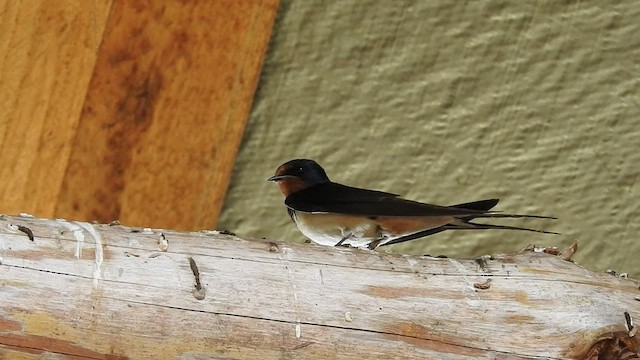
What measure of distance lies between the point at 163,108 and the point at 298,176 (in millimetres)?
242

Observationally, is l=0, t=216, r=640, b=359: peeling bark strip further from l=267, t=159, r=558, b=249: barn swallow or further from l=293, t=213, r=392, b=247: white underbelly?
l=293, t=213, r=392, b=247: white underbelly

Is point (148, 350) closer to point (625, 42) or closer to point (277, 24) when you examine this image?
point (277, 24)

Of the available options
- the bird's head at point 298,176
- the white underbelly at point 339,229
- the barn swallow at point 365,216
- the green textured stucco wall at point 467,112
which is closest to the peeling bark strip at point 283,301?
the barn swallow at point 365,216

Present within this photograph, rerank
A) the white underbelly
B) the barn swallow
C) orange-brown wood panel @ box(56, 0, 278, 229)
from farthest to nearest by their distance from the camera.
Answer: orange-brown wood panel @ box(56, 0, 278, 229)
the white underbelly
the barn swallow

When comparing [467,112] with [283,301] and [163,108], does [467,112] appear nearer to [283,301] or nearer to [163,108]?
[163,108]

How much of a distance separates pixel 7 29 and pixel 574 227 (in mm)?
976

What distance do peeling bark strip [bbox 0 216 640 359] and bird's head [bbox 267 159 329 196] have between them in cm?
52

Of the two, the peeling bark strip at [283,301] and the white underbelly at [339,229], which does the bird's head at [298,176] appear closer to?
the white underbelly at [339,229]

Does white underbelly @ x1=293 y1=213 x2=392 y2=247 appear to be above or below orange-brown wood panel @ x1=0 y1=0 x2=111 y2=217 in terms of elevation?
below

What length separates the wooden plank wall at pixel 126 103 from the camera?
157 cm

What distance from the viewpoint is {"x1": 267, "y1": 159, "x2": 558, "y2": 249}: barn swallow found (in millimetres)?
1411

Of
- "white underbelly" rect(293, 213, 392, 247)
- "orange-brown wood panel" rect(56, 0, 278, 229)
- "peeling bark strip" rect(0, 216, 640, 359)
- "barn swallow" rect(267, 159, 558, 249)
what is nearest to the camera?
"peeling bark strip" rect(0, 216, 640, 359)

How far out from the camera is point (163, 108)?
1.73 m

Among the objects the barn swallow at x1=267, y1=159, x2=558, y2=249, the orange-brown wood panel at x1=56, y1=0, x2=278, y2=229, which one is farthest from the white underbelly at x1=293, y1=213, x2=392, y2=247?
the orange-brown wood panel at x1=56, y1=0, x2=278, y2=229
